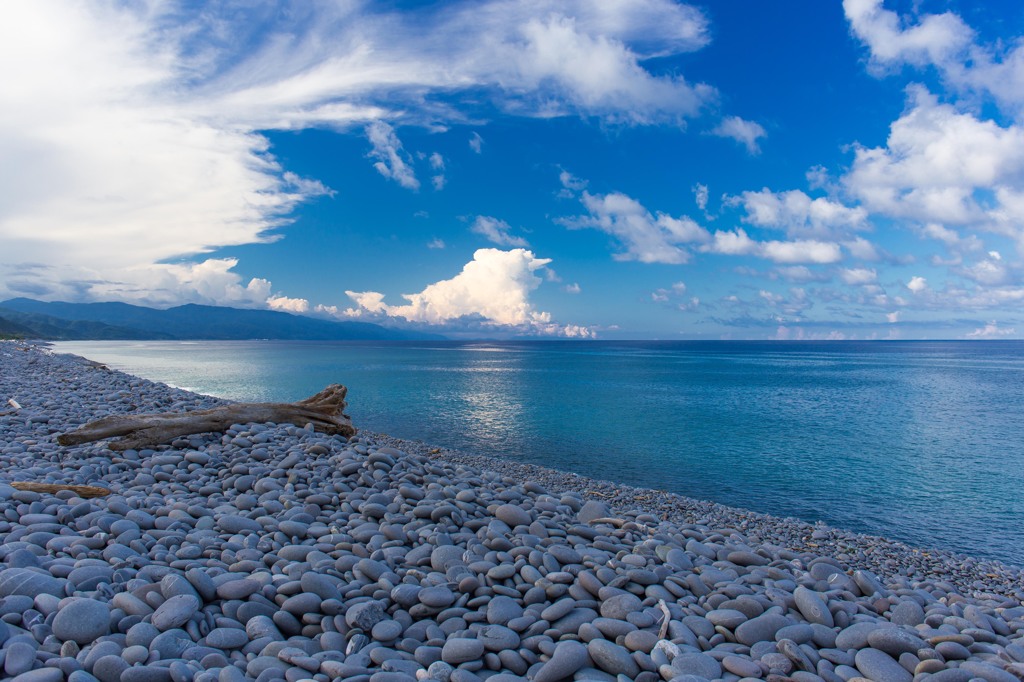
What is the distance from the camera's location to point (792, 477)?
19.0 meters

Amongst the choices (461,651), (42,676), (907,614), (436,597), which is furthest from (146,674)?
(907,614)

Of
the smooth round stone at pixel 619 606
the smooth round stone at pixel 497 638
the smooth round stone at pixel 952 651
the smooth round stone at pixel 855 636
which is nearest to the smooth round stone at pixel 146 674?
the smooth round stone at pixel 497 638

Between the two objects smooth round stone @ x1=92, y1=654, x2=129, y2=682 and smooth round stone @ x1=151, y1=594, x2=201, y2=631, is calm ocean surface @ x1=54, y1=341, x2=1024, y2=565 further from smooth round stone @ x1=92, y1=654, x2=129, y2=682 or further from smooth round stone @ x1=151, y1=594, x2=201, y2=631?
smooth round stone @ x1=92, y1=654, x2=129, y2=682

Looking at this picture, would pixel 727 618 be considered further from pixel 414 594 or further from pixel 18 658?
pixel 18 658

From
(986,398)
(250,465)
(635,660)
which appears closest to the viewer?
(635,660)

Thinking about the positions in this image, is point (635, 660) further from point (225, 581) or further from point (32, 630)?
point (32, 630)

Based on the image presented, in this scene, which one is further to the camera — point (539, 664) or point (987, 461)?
point (987, 461)

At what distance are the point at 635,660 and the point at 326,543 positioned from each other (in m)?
3.72

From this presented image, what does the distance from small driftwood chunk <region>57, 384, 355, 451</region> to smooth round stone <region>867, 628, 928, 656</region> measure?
11.2m

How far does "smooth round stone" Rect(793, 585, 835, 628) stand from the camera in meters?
5.57

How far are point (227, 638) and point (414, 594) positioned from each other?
5.45ft

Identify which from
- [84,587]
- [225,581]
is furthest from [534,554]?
[84,587]

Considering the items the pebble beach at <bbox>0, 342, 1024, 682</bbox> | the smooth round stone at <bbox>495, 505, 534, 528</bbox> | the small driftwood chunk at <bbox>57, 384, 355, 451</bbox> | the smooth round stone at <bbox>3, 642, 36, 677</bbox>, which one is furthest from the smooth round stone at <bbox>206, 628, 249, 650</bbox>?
the small driftwood chunk at <bbox>57, 384, 355, 451</bbox>

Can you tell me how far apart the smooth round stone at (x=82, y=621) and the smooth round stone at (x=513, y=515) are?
4.29m
